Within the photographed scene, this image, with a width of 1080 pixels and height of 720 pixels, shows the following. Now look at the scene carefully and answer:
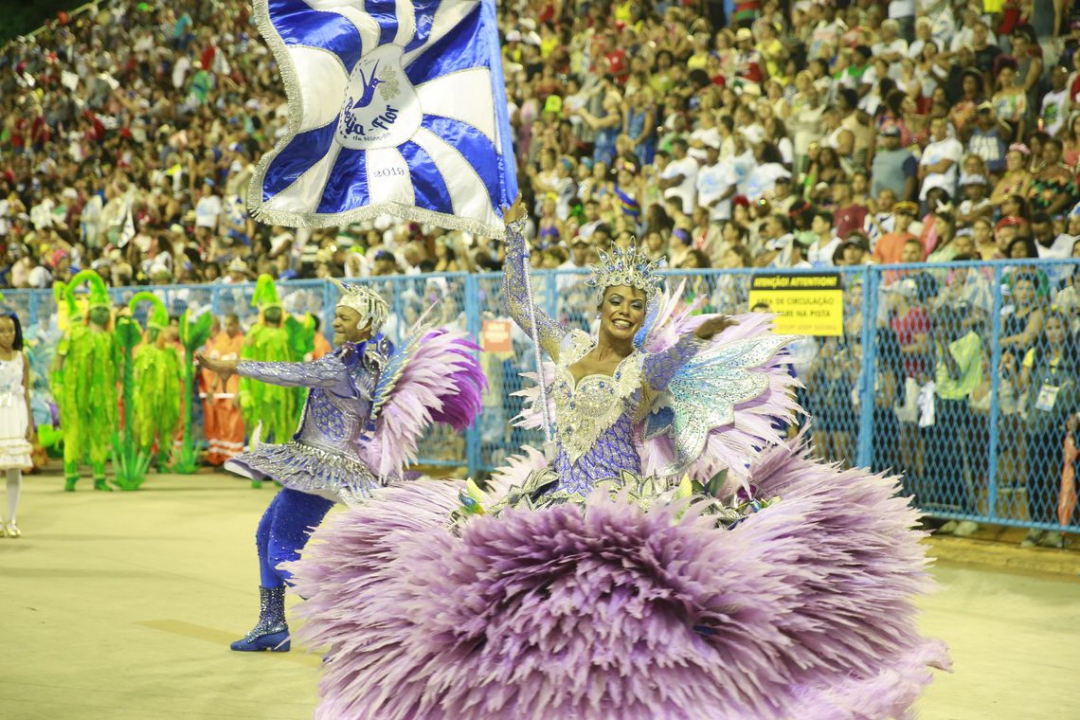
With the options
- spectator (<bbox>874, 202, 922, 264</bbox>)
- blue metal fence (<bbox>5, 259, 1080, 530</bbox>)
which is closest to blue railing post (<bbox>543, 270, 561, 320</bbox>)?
blue metal fence (<bbox>5, 259, 1080, 530</bbox>)

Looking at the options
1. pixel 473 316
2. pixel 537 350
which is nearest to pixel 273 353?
pixel 473 316

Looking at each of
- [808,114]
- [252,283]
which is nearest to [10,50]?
[252,283]

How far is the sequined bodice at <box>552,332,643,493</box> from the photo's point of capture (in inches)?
183

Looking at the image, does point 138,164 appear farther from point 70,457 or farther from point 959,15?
point 959,15

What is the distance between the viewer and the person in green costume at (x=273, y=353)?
13.1 m

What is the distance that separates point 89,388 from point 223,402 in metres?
1.57

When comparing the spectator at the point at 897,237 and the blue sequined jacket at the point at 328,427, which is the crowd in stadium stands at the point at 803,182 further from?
the blue sequined jacket at the point at 328,427

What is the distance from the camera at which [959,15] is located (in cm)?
1230

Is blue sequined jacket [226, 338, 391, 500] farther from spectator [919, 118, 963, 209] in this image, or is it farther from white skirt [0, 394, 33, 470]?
spectator [919, 118, 963, 209]

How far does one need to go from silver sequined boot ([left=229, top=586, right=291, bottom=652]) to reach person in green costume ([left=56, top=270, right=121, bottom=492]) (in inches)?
287

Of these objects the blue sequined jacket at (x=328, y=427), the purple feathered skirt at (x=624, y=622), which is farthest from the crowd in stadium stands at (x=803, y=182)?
the purple feathered skirt at (x=624, y=622)

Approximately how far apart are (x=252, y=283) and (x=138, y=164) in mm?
9196

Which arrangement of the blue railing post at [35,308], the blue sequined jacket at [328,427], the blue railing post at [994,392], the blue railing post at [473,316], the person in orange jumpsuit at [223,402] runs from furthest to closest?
1. the blue railing post at [35,308]
2. the person in orange jumpsuit at [223,402]
3. the blue railing post at [473,316]
4. the blue railing post at [994,392]
5. the blue sequined jacket at [328,427]

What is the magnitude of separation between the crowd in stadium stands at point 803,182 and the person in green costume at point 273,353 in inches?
51.9
